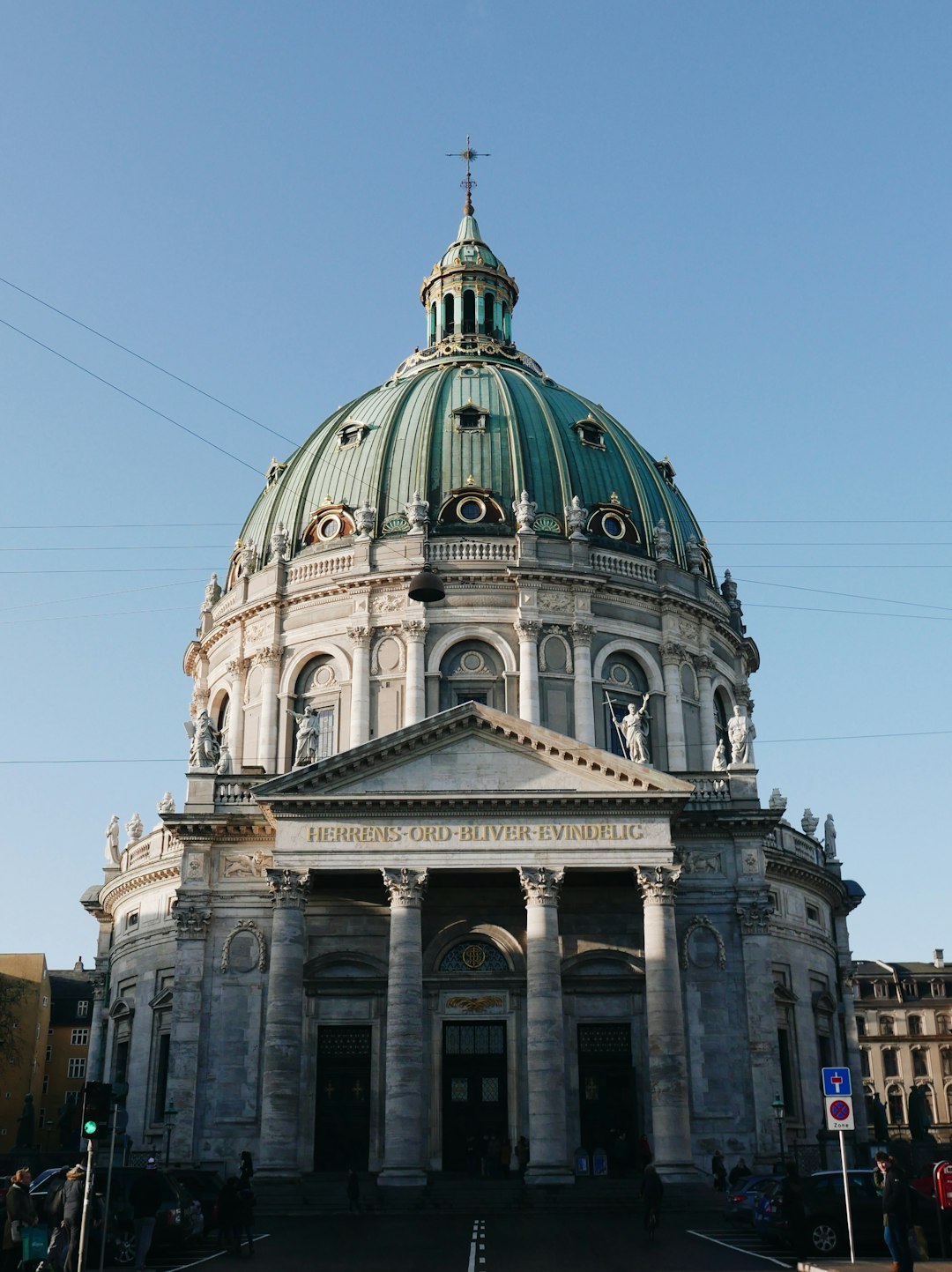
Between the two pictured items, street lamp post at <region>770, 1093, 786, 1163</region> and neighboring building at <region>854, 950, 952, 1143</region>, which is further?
neighboring building at <region>854, 950, 952, 1143</region>

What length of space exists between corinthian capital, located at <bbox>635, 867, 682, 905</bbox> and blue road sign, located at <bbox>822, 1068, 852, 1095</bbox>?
53.6 ft

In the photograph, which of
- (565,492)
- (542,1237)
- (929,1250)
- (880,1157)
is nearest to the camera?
(880,1157)

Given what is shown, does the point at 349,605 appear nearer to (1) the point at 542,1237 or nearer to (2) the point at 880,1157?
(1) the point at 542,1237

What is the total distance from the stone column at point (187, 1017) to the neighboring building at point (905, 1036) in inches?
2688

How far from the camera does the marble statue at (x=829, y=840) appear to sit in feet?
202

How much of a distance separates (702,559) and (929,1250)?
40218 mm

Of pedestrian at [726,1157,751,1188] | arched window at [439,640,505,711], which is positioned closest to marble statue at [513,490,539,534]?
arched window at [439,640,505,711]

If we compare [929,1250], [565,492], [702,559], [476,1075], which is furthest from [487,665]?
[929,1250]

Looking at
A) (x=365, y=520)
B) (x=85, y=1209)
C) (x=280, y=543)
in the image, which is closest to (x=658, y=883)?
(x=365, y=520)

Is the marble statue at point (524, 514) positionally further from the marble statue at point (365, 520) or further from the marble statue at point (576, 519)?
the marble statue at point (365, 520)

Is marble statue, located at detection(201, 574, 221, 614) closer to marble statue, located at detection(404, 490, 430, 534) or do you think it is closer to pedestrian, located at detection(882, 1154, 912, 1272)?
marble statue, located at detection(404, 490, 430, 534)

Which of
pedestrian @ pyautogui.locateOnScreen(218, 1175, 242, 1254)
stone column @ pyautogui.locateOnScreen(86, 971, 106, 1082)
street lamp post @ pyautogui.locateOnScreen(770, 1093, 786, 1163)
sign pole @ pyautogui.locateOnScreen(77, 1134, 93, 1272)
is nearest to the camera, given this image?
sign pole @ pyautogui.locateOnScreen(77, 1134, 93, 1272)

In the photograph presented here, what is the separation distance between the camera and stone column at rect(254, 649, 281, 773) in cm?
5562

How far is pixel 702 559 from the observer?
206 ft
